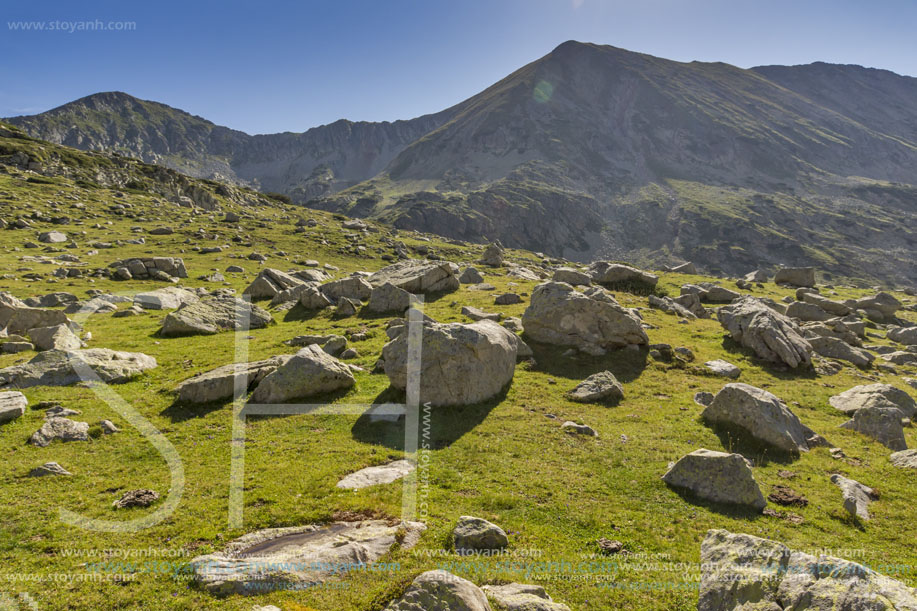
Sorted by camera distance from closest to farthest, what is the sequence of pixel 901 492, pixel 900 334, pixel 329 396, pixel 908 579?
pixel 908 579, pixel 901 492, pixel 329 396, pixel 900 334

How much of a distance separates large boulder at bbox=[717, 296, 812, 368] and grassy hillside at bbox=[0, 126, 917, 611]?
138cm

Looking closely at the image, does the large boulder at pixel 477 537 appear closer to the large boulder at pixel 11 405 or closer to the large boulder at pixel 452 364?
the large boulder at pixel 452 364

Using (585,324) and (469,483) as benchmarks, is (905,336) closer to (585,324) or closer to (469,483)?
(585,324)

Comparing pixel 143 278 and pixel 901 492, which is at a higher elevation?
pixel 143 278

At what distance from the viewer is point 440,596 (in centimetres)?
898

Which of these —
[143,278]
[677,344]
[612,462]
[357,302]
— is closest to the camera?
[612,462]

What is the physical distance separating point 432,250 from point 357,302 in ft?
263

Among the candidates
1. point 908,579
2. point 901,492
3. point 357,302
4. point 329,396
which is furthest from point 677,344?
point 357,302

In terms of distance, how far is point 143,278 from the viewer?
2224 inches

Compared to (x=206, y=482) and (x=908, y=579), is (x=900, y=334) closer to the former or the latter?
(x=908, y=579)

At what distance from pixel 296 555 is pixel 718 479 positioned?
15.3m

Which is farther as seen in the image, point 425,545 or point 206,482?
point 206,482

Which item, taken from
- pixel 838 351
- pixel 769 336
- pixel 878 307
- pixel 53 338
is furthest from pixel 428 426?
pixel 878 307

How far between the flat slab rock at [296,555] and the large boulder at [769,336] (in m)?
32.5
